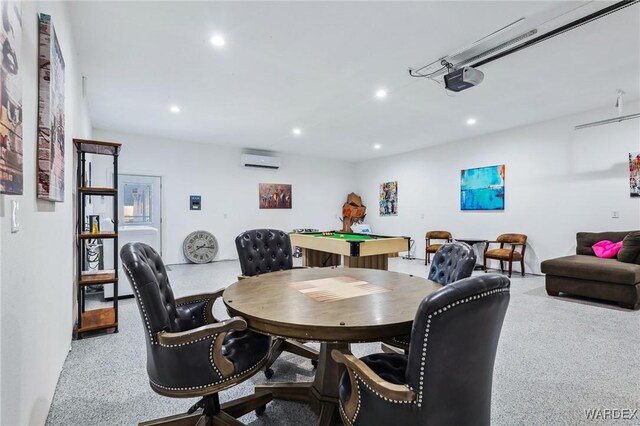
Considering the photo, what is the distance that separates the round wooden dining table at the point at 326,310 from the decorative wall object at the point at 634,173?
4.95 m

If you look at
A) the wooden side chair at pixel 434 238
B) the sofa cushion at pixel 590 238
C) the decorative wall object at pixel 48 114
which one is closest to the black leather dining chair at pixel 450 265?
the decorative wall object at pixel 48 114

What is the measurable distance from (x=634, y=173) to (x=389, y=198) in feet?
16.9

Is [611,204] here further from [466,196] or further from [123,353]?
[123,353]

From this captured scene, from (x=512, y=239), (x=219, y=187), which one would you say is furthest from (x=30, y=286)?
(x=512, y=239)

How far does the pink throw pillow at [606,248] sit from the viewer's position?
4625mm

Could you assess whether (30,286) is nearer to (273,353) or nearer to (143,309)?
(143,309)

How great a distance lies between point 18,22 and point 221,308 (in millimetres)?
3233

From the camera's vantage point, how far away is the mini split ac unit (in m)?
8.15

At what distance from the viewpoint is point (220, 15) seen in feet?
9.07

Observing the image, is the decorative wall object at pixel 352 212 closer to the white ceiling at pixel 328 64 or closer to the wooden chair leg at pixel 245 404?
the white ceiling at pixel 328 64

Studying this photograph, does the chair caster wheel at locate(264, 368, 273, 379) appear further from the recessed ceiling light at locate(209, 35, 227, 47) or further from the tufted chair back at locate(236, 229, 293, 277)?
the recessed ceiling light at locate(209, 35, 227, 47)

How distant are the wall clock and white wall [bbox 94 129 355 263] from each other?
0.68 feet

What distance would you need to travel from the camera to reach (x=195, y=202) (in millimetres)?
7633

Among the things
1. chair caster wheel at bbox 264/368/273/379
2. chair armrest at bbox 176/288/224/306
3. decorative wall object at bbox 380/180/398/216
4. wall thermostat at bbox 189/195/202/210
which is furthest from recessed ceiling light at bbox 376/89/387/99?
wall thermostat at bbox 189/195/202/210
